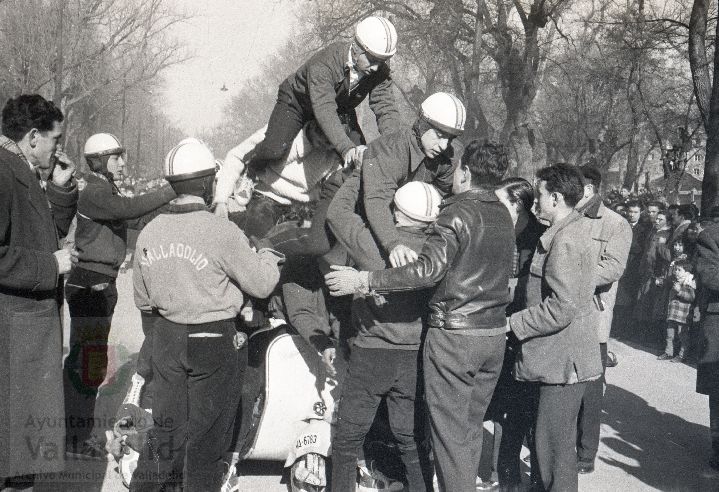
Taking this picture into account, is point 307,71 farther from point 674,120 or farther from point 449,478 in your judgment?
point 674,120

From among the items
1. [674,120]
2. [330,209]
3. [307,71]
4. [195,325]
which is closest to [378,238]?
[330,209]

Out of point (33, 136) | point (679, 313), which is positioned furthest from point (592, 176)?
point (679, 313)

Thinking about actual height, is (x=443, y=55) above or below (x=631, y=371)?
above

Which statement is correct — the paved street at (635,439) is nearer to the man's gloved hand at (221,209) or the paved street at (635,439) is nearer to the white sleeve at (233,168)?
the man's gloved hand at (221,209)

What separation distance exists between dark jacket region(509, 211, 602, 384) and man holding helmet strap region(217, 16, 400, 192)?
136cm

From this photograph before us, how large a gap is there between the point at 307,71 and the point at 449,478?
9.33ft

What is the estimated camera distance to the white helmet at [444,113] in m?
4.17

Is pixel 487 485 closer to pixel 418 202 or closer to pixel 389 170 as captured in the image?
pixel 418 202

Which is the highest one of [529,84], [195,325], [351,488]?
[529,84]

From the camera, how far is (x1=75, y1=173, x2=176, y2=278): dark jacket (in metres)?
4.89

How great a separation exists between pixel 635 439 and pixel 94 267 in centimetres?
472

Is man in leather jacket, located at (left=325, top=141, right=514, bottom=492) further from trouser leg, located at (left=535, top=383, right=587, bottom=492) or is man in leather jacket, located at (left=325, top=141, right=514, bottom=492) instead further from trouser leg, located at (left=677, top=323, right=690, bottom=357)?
trouser leg, located at (left=677, top=323, right=690, bottom=357)

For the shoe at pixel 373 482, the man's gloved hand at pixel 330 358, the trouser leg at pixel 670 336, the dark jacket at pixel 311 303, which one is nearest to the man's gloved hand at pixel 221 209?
the dark jacket at pixel 311 303

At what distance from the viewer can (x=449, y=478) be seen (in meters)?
3.84
